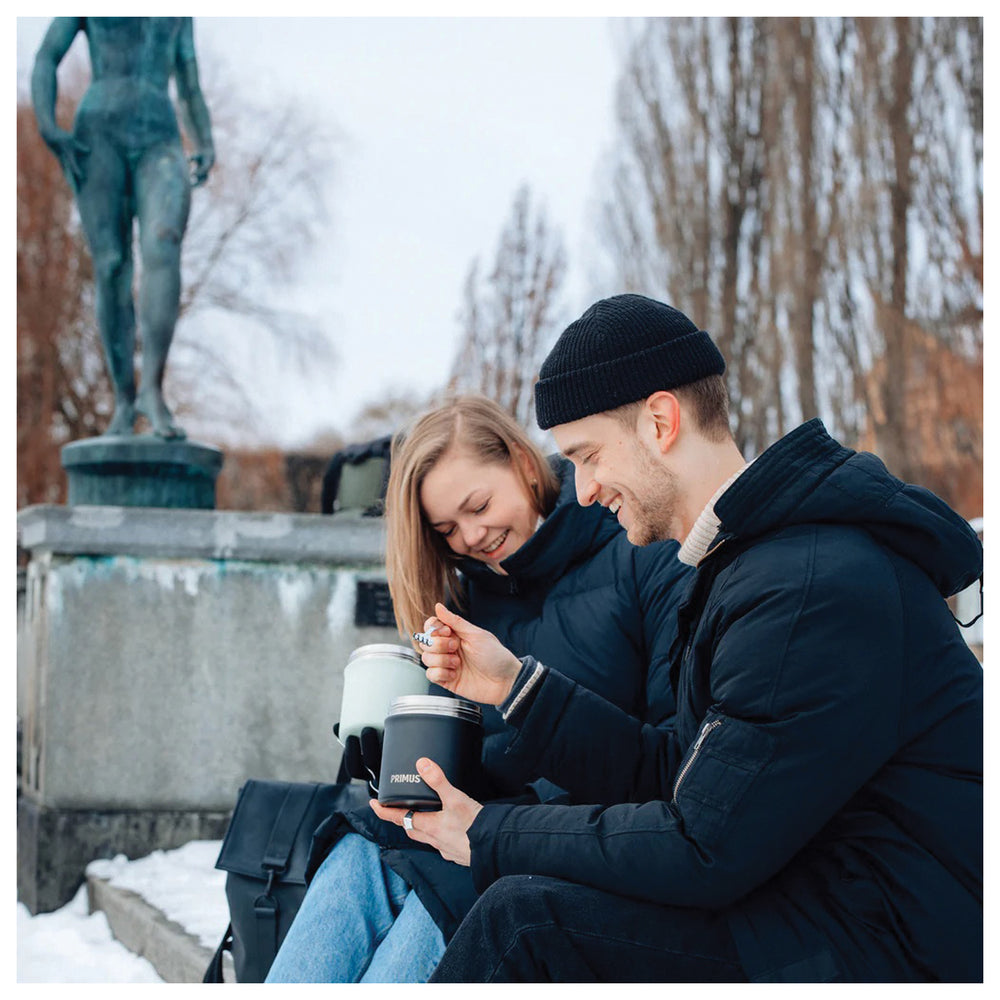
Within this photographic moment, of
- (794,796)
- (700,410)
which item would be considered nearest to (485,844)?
(794,796)

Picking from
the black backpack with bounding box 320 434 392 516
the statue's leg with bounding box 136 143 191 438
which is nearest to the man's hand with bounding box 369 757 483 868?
the black backpack with bounding box 320 434 392 516

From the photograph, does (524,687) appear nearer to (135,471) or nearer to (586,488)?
(586,488)

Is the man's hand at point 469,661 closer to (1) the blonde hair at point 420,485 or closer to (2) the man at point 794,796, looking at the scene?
(2) the man at point 794,796

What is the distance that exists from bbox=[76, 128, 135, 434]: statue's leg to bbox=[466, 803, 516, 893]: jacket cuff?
10.5 ft

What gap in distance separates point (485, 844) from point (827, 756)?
1.43 feet

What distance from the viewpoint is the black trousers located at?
1264mm

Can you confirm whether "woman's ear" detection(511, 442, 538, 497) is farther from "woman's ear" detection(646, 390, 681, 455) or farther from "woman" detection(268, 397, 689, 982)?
"woman's ear" detection(646, 390, 681, 455)

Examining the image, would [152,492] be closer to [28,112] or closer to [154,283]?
[154,283]

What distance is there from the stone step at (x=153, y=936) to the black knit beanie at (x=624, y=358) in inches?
65.1

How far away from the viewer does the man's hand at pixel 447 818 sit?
1.54m

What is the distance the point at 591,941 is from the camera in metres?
1.28

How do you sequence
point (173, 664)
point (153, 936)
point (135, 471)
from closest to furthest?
point (153, 936)
point (173, 664)
point (135, 471)
